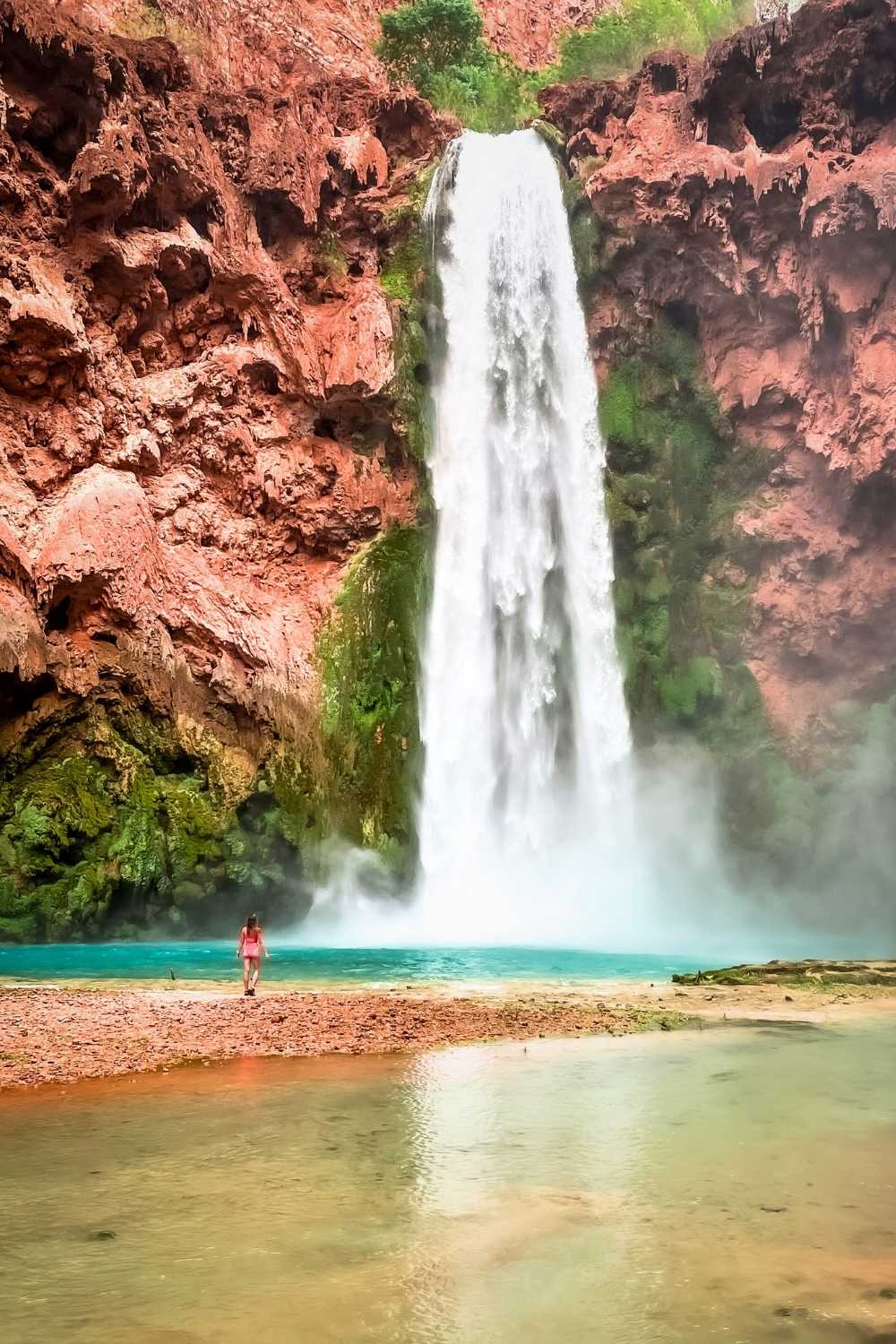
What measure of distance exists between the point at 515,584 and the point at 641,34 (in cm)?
2459

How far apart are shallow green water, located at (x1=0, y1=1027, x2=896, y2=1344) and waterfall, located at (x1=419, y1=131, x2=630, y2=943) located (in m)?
15.2

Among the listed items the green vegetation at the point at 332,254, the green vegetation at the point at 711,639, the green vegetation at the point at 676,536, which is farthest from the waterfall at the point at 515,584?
the green vegetation at the point at 332,254

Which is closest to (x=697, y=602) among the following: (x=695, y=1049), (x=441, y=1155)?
(x=695, y=1049)

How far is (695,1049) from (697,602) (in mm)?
20606

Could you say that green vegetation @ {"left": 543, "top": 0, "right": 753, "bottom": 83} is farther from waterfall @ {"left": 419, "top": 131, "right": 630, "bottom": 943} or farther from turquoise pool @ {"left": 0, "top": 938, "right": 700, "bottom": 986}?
turquoise pool @ {"left": 0, "top": 938, "right": 700, "bottom": 986}

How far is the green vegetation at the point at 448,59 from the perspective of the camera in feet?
120

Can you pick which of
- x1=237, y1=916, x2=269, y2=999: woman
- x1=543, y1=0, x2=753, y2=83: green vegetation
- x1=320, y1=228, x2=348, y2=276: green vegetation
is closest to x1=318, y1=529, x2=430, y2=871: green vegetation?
A: x1=320, y1=228, x2=348, y2=276: green vegetation

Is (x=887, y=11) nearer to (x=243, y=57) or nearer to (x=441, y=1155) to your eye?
(x=243, y=57)

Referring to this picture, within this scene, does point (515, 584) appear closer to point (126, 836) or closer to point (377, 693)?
point (377, 693)

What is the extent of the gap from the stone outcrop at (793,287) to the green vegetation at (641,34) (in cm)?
978

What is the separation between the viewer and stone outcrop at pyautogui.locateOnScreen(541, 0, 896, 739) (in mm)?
26781

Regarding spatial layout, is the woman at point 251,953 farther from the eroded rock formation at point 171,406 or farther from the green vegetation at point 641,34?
the green vegetation at point 641,34

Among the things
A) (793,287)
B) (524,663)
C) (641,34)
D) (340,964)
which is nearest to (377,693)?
(524,663)

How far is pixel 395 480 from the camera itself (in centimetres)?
2775
